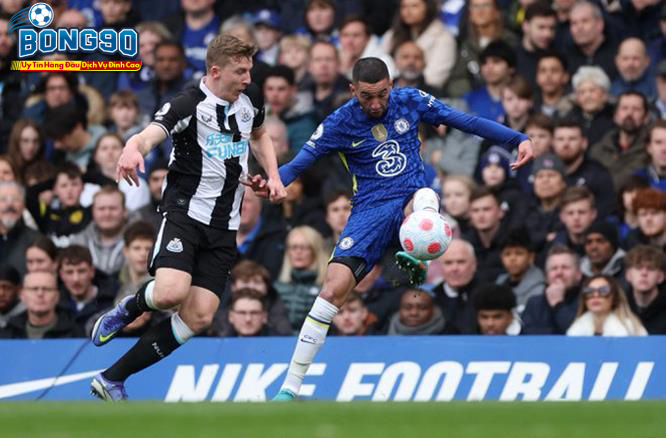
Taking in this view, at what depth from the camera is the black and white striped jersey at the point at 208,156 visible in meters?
9.90

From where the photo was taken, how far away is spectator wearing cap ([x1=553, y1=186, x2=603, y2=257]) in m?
12.7

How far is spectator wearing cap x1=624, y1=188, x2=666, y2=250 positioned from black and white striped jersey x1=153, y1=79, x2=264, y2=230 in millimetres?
3912

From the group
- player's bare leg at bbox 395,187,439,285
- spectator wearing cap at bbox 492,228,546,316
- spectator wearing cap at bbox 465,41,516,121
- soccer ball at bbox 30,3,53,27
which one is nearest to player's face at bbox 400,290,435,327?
spectator wearing cap at bbox 492,228,546,316

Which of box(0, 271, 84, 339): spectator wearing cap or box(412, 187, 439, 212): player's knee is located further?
box(0, 271, 84, 339): spectator wearing cap

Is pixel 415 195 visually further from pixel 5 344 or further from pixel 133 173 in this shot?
pixel 5 344

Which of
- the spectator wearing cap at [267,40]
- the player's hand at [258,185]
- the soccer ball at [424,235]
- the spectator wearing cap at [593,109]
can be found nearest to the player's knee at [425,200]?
the soccer ball at [424,235]

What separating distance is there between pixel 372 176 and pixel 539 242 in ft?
9.24

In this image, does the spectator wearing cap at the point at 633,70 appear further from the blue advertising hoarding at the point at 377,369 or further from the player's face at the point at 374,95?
the player's face at the point at 374,95

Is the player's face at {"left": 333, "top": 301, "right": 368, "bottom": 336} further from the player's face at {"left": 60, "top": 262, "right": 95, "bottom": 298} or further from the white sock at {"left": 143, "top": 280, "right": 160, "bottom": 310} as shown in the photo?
the white sock at {"left": 143, "top": 280, "right": 160, "bottom": 310}

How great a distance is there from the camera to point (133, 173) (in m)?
8.89

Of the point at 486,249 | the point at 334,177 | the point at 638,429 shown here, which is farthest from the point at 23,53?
the point at 638,429

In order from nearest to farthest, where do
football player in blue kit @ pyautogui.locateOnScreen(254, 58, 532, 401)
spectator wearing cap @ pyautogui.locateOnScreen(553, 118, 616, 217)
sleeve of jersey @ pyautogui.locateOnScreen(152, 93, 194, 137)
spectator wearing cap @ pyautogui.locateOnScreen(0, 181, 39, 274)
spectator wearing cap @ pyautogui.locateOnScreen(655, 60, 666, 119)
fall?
sleeve of jersey @ pyautogui.locateOnScreen(152, 93, 194, 137), football player in blue kit @ pyautogui.locateOnScreen(254, 58, 532, 401), spectator wearing cap @ pyautogui.locateOnScreen(553, 118, 616, 217), spectator wearing cap @ pyautogui.locateOnScreen(655, 60, 666, 119), spectator wearing cap @ pyautogui.locateOnScreen(0, 181, 39, 274)

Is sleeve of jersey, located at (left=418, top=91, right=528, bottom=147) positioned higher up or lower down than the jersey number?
higher up

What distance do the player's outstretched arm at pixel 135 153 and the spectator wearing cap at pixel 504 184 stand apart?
4.48 meters
